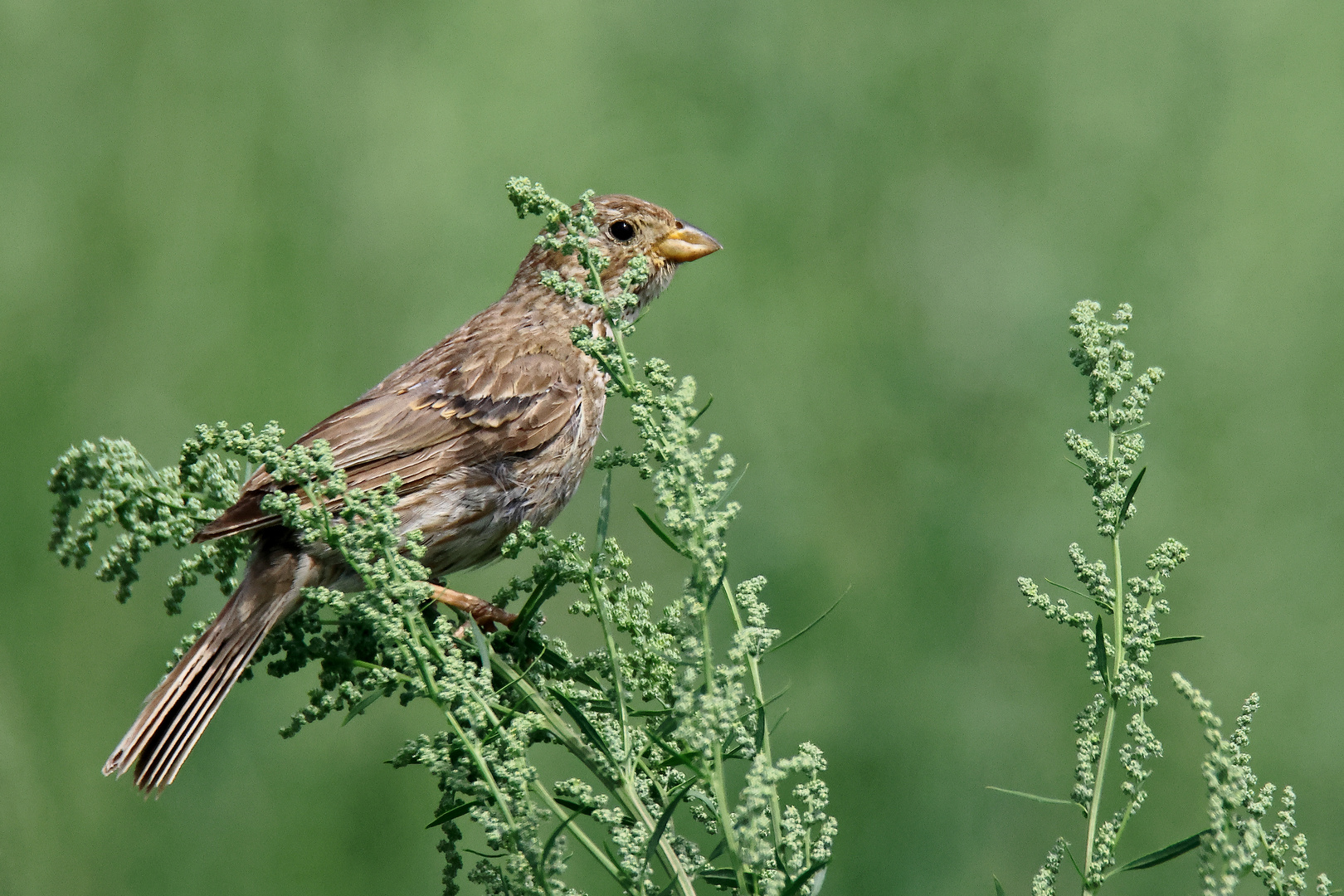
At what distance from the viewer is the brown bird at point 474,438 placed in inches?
103

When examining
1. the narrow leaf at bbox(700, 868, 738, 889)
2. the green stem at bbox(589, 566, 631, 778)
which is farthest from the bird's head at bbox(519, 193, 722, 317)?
the narrow leaf at bbox(700, 868, 738, 889)

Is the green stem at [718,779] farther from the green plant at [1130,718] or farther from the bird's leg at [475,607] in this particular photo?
the bird's leg at [475,607]

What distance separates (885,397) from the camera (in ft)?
16.5

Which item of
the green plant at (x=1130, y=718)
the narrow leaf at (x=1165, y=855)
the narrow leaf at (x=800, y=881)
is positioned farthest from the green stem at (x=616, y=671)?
the narrow leaf at (x=1165, y=855)

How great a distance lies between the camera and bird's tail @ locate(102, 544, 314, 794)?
233 centimetres

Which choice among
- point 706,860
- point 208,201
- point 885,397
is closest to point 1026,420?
point 885,397

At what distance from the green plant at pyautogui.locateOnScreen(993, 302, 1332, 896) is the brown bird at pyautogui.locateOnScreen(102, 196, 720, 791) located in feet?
4.81

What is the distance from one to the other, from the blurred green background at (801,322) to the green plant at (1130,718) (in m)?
2.15

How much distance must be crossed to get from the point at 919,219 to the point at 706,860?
15.6 ft

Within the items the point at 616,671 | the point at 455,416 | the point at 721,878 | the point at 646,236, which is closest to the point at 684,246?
the point at 646,236

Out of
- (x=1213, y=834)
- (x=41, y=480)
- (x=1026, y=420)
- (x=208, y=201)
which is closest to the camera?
(x=1213, y=834)

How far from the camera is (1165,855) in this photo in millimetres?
1270

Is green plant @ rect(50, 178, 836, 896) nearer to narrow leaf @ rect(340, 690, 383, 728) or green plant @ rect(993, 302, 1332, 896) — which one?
narrow leaf @ rect(340, 690, 383, 728)

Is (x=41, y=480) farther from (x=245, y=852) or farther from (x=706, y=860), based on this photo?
(x=706, y=860)
